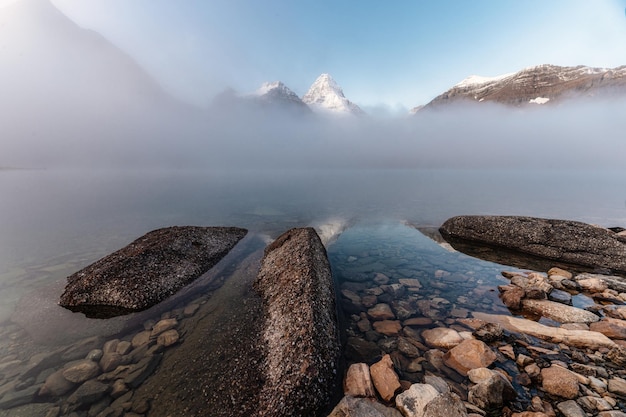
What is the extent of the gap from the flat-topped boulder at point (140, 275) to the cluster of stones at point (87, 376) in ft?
7.08

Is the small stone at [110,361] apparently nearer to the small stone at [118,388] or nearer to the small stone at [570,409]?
the small stone at [118,388]

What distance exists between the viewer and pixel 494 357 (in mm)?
7098

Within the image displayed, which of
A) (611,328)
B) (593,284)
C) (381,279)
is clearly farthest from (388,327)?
(593,284)

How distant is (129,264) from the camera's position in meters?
12.0

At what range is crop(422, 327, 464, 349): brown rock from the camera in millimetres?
8047

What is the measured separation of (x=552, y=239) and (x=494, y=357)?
52.3 ft

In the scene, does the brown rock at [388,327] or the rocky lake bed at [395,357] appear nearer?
the rocky lake bed at [395,357]

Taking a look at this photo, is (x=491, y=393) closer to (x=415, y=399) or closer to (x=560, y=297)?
(x=415, y=399)

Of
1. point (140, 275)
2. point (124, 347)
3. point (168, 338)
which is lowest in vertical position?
point (168, 338)

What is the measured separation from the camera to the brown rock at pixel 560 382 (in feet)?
19.1

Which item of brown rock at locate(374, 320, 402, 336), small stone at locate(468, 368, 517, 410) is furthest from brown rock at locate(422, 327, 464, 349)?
small stone at locate(468, 368, 517, 410)

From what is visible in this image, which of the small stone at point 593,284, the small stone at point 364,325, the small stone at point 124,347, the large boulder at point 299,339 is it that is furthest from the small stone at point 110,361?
the small stone at point 593,284

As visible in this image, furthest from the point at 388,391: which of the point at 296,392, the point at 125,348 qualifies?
the point at 125,348

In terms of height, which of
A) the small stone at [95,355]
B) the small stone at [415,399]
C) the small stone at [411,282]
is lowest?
the small stone at [411,282]
